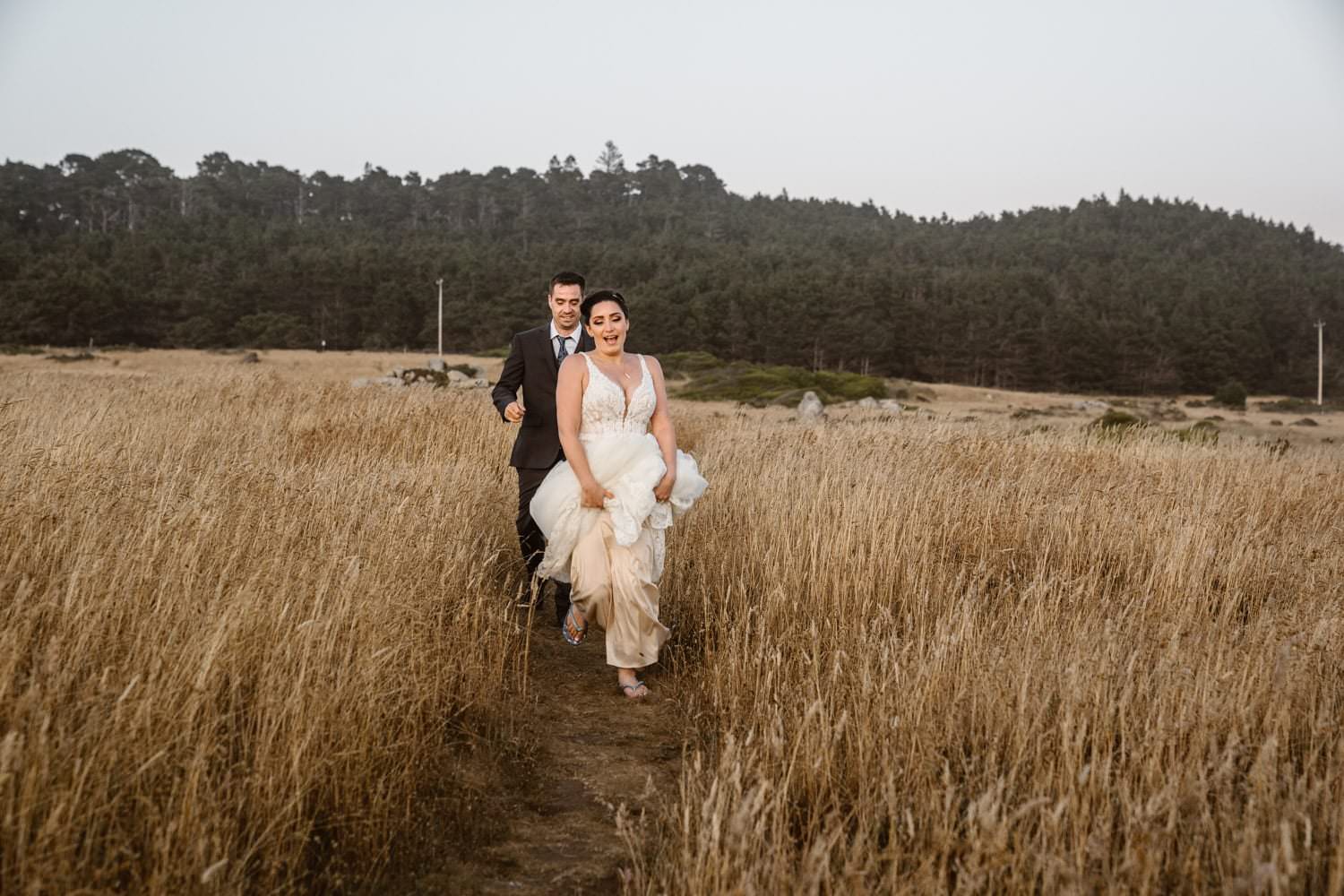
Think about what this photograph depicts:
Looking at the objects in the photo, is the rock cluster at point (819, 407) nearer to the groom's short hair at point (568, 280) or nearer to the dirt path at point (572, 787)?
the groom's short hair at point (568, 280)

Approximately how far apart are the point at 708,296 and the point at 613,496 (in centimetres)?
5883

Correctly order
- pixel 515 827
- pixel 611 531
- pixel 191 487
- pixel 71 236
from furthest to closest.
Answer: pixel 71 236 < pixel 191 487 < pixel 611 531 < pixel 515 827

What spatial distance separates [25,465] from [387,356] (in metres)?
40.6

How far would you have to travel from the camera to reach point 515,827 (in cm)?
313

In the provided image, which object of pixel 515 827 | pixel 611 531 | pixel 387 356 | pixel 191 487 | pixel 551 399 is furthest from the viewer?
pixel 387 356

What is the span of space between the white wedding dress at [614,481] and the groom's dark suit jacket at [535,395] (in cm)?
97

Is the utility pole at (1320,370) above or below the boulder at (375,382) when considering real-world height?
above

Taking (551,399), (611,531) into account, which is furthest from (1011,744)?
(551,399)

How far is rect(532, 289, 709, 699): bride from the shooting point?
4281 millimetres

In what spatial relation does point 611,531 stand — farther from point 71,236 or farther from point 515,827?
point 71,236

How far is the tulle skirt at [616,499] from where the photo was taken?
167 inches

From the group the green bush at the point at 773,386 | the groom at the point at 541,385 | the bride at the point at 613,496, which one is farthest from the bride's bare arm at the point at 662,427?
the green bush at the point at 773,386

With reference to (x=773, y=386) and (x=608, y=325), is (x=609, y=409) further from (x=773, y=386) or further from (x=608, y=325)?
(x=773, y=386)

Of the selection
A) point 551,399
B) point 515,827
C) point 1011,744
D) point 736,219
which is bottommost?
point 515,827
